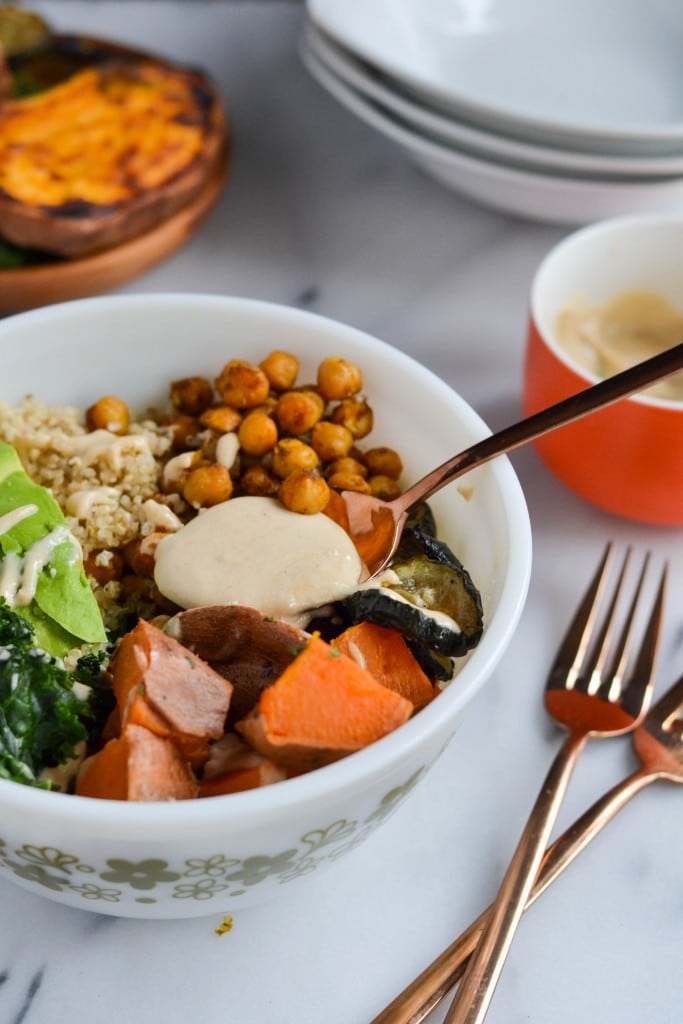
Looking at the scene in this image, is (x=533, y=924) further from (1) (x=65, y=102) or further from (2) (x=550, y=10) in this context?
(2) (x=550, y=10)

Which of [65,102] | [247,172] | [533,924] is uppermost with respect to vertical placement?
[65,102]

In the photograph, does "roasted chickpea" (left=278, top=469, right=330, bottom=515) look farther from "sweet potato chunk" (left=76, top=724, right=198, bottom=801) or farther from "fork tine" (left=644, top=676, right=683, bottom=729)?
"fork tine" (left=644, top=676, right=683, bottom=729)

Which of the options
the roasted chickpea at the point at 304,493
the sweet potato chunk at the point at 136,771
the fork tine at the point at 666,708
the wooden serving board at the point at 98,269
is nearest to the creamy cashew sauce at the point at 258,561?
the roasted chickpea at the point at 304,493

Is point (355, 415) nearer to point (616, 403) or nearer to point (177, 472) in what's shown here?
point (177, 472)

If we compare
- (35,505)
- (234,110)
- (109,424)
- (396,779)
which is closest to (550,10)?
(234,110)

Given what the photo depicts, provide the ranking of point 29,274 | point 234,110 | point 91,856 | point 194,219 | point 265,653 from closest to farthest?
point 91,856
point 265,653
point 29,274
point 194,219
point 234,110

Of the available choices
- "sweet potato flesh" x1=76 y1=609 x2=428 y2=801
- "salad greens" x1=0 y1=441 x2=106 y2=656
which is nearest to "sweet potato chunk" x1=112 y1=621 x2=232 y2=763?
"sweet potato flesh" x1=76 y1=609 x2=428 y2=801
